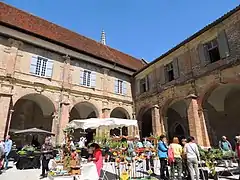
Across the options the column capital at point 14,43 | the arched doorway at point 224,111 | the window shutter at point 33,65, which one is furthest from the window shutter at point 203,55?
the column capital at point 14,43

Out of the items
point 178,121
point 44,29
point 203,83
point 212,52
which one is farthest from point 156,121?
point 44,29

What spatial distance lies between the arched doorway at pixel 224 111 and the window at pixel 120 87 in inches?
329

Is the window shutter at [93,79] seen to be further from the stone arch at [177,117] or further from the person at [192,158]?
the person at [192,158]

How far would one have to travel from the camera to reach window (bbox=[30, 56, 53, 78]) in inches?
568

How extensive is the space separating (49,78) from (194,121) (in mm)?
11221

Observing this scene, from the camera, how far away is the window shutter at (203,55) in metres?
13.4

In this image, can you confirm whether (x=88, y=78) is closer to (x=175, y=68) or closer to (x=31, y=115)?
(x=31, y=115)

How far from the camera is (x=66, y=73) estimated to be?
15.8 meters

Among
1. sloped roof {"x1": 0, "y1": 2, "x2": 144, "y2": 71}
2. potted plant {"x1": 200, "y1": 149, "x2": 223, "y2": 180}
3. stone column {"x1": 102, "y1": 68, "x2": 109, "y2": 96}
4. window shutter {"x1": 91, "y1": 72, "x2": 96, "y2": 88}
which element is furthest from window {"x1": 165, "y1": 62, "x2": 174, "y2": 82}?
potted plant {"x1": 200, "y1": 149, "x2": 223, "y2": 180}

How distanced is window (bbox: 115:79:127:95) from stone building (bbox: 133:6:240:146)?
2.40 m

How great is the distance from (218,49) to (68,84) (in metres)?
11.6

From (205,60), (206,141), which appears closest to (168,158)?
(206,141)

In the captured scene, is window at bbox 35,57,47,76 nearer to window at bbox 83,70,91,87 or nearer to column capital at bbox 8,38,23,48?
column capital at bbox 8,38,23,48

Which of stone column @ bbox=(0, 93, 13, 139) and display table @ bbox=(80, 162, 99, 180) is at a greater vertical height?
stone column @ bbox=(0, 93, 13, 139)
